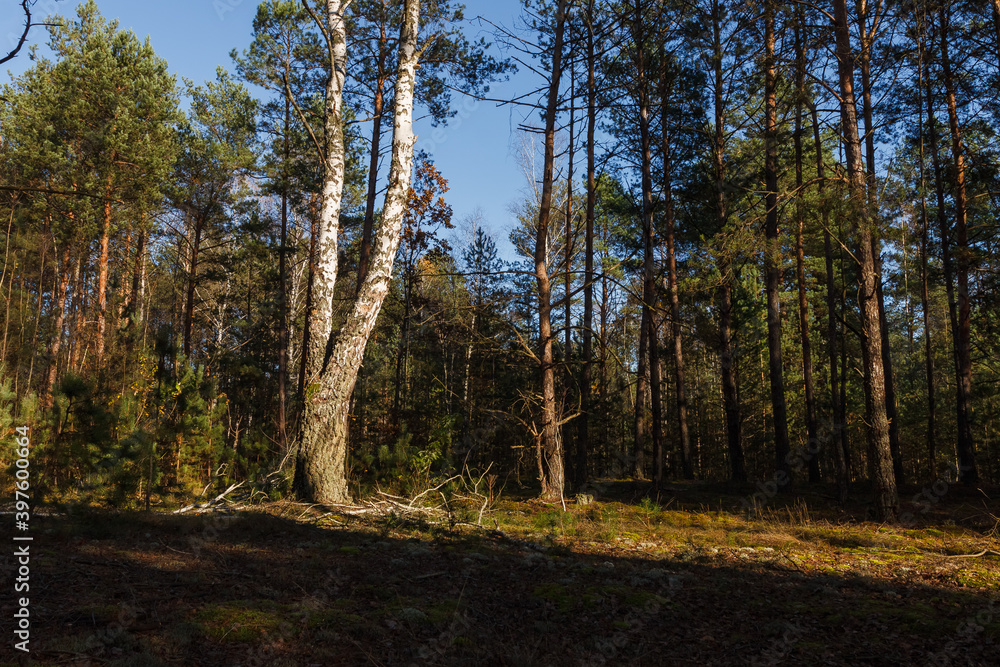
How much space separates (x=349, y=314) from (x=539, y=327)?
3.34m

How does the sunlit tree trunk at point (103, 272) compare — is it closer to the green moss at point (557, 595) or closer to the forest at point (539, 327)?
the forest at point (539, 327)

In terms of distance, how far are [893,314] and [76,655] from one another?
35284mm

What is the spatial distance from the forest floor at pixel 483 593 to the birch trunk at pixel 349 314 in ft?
1.78

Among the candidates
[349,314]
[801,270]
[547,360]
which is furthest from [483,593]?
[801,270]

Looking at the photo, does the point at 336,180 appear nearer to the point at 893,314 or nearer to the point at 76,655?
the point at 76,655

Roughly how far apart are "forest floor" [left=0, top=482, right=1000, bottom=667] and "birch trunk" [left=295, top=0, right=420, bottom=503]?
54cm

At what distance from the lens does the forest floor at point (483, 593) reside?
311 centimetres

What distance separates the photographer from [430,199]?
55.5 ft

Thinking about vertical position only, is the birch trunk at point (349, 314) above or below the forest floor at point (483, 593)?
above

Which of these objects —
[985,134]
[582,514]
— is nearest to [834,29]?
[985,134]

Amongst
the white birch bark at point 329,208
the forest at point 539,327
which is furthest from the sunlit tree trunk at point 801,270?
the white birch bark at point 329,208

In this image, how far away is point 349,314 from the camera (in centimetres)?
777

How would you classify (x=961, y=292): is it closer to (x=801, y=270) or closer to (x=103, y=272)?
(x=801, y=270)

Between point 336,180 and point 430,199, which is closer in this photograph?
point 336,180
